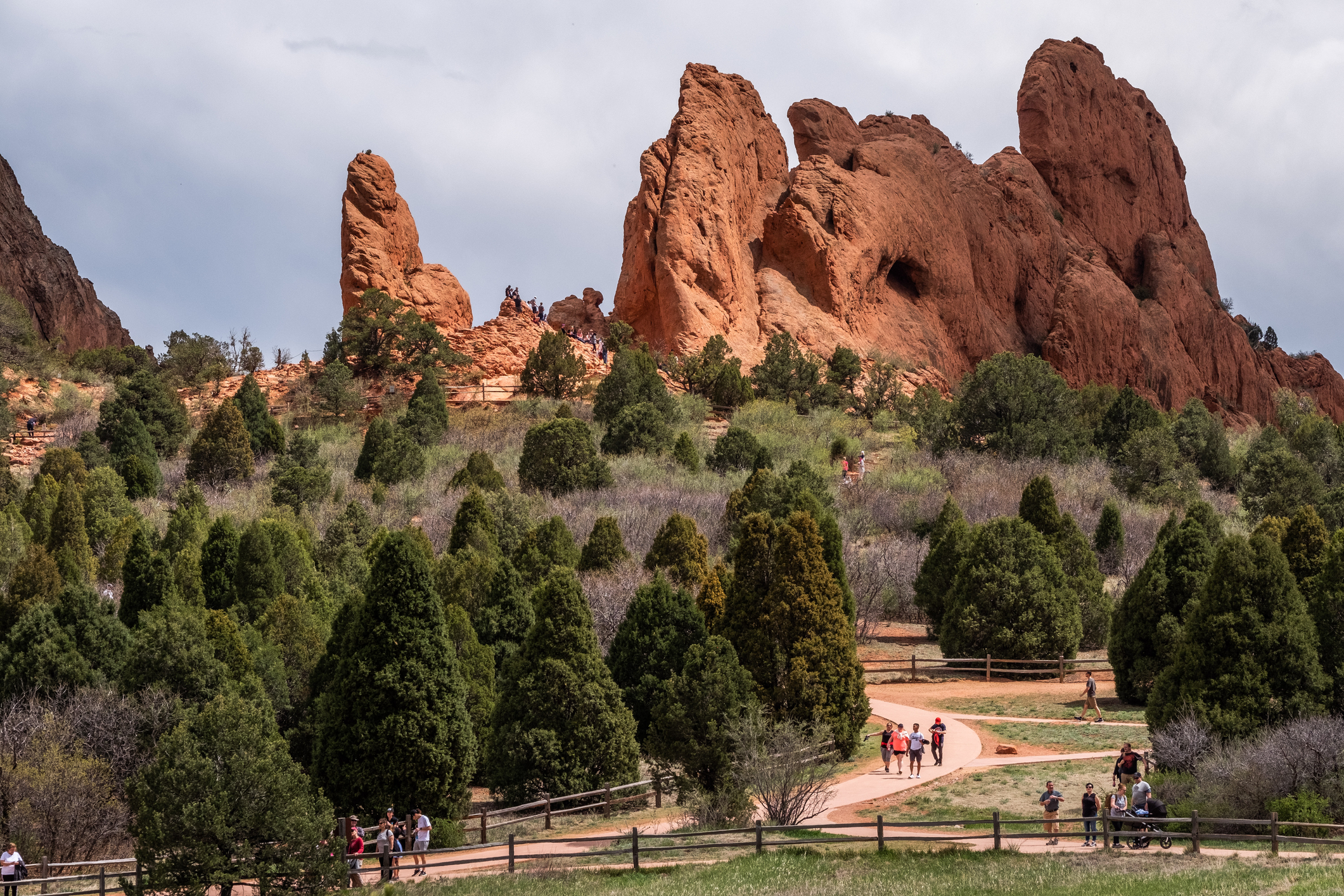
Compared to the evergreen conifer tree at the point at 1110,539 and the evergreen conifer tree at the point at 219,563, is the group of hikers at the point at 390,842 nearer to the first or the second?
the evergreen conifer tree at the point at 219,563

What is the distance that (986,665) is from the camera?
37406 mm

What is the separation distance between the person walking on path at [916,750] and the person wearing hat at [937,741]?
494mm

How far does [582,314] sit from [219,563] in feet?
127

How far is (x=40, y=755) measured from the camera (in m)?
24.6

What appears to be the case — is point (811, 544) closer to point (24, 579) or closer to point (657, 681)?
point (657, 681)

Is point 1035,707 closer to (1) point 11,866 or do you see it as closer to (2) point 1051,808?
(2) point 1051,808

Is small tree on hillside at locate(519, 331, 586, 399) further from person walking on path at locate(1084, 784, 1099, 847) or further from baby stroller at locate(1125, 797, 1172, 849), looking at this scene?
person walking on path at locate(1084, 784, 1099, 847)

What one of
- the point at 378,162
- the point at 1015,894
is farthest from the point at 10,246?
the point at 1015,894

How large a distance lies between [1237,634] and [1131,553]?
2461 centimetres

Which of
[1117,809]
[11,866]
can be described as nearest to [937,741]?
[1117,809]

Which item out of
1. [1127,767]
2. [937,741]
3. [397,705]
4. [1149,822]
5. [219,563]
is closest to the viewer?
[1149,822]

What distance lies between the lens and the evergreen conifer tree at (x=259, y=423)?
5600cm

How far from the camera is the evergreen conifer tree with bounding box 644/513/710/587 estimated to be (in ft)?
125

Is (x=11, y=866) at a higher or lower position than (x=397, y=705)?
lower
